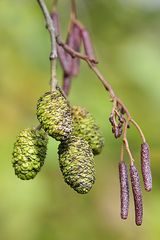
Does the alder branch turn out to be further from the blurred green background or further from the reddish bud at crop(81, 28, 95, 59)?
the blurred green background

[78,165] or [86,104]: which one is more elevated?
[86,104]

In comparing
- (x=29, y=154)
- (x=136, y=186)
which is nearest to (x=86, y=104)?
(x=29, y=154)

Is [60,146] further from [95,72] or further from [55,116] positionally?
[95,72]

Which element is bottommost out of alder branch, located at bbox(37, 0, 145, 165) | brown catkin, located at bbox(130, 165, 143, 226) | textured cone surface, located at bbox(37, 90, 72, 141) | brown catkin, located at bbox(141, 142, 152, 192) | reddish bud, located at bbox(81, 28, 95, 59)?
brown catkin, located at bbox(130, 165, 143, 226)

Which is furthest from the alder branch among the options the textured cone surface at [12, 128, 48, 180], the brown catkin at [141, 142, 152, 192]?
the textured cone surface at [12, 128, 48, 180]

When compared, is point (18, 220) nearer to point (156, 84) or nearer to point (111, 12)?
point (156, 84)

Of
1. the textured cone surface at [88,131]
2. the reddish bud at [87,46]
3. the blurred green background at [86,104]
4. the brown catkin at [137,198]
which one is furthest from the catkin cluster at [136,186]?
the blurred green background at [86,104]

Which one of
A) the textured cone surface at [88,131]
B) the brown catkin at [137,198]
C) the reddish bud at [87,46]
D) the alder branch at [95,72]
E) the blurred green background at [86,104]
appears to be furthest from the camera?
the blurred green background at [86,104]

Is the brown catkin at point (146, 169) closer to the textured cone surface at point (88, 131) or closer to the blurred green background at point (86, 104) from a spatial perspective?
the textured cone surface at point (88, 131)
